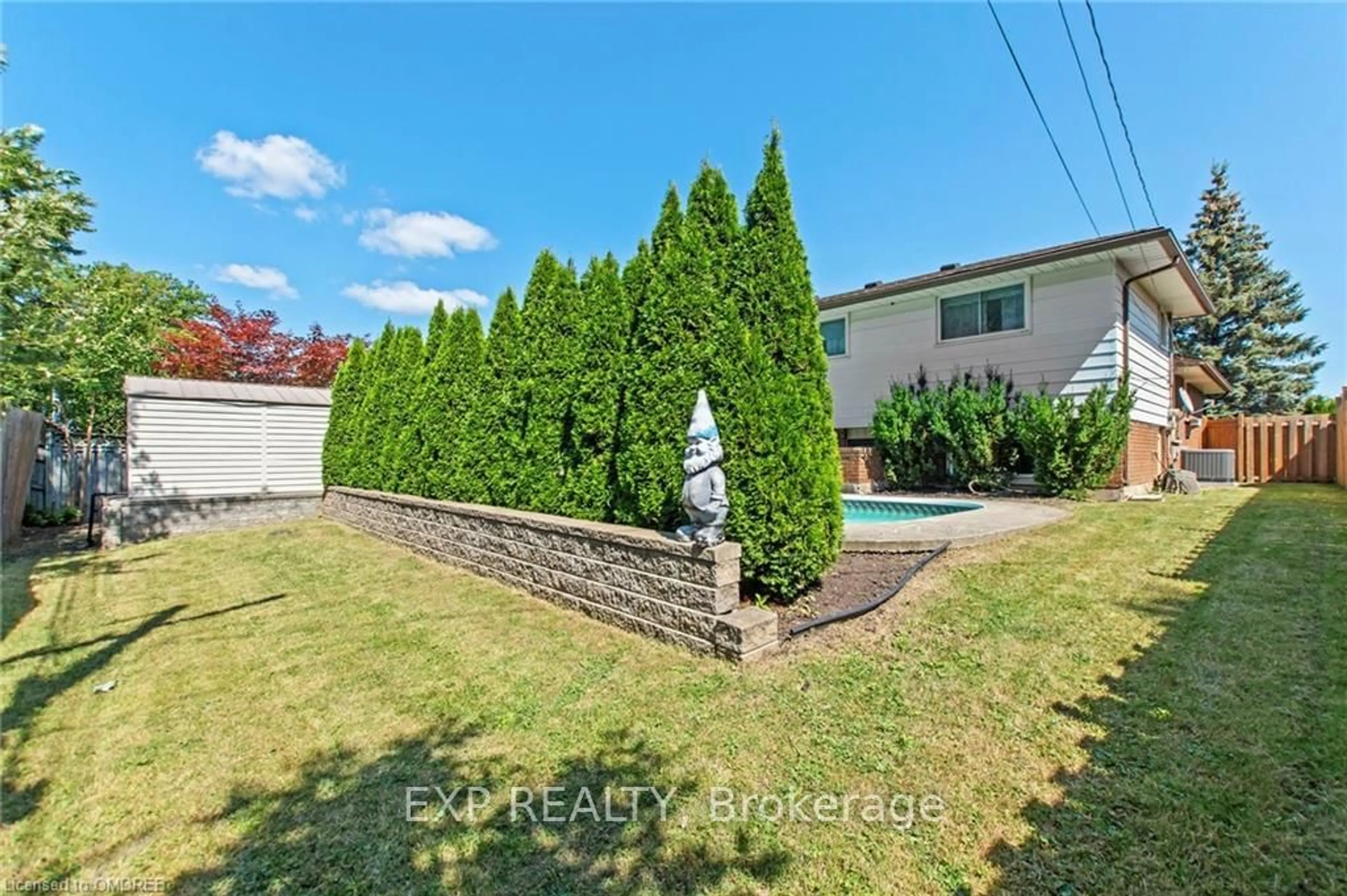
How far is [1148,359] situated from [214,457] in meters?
18.5

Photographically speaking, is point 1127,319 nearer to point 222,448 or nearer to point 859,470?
point 859,470

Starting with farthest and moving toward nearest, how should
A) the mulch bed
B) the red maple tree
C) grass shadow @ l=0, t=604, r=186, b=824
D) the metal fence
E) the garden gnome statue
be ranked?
the red maple tree → the metal fence → the mulch bed → the garden gnome statue → grass shadow @ l=0, t=604, r=186, b=824

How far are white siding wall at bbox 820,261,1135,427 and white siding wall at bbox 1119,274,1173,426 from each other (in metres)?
0.65

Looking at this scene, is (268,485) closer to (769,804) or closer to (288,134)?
(288,134)

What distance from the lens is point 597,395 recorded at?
5.35 meters

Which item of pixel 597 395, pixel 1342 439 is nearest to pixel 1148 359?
pixel 1342 439

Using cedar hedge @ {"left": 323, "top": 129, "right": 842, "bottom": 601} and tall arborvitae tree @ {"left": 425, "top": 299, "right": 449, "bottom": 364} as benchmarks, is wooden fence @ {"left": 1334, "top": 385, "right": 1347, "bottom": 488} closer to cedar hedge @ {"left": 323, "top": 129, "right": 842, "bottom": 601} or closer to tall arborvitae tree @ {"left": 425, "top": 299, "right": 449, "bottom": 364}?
cedar hedge @ {"left": 323, "top": 129, "right": 842, "bottom": 601}

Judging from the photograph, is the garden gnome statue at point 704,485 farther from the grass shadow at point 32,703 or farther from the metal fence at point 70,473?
the metal fence at point 70,473

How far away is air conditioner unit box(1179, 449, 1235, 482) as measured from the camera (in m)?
13.9

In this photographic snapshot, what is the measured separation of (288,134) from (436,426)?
1128 centimetres

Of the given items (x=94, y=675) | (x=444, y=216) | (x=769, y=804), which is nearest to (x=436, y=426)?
(x=94, y=675)

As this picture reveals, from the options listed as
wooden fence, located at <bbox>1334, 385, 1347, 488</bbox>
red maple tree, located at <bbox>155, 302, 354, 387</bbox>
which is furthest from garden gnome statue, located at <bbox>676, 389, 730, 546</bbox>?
red maple tree, located at <bbox>155, 302, 354, 387</bbox>

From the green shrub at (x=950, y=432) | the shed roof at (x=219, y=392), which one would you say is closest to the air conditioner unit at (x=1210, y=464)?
the green shrub at (x=950, y=432)

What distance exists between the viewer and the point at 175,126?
10.2 meters
